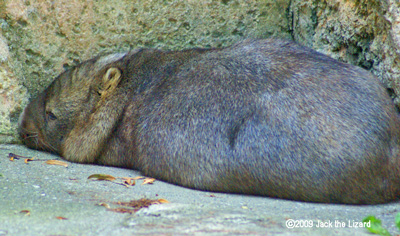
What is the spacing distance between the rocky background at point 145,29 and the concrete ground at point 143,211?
42.2 inches

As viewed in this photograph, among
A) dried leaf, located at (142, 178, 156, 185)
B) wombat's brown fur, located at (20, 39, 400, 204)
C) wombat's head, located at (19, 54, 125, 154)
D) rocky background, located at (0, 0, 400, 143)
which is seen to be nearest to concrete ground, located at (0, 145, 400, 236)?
dried leaf, located at (142, 178, 156, 185)

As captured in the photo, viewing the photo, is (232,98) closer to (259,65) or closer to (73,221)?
(259,65)

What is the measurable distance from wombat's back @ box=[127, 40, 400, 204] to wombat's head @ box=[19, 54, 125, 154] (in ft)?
2.13

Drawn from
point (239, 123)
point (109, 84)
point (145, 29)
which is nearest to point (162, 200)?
point (239, 123)

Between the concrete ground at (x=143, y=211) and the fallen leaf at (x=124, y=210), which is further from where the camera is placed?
the fallen leaf at (x=124, y=210)

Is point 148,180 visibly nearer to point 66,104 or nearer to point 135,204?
point 135,204

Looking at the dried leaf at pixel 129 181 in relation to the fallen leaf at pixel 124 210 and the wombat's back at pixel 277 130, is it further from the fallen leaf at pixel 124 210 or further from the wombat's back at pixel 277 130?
the fallen leaf at pixel 124 210

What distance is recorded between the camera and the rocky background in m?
4.09

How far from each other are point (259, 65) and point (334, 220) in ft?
4.41

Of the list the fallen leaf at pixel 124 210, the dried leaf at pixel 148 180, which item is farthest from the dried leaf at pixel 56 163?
the fallen leaf at pixel 124 210

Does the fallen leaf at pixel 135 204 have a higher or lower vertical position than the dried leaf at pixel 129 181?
higher

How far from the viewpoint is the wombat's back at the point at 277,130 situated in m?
3.04

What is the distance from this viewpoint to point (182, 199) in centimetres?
301

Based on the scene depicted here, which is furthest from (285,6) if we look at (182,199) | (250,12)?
(182,199)
